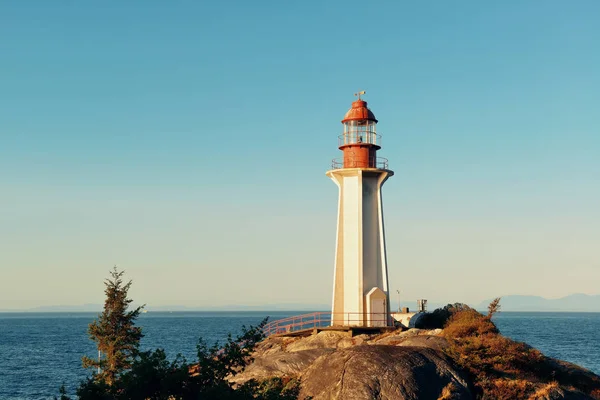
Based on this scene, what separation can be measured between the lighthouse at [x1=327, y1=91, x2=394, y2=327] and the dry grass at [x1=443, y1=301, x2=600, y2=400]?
758cm

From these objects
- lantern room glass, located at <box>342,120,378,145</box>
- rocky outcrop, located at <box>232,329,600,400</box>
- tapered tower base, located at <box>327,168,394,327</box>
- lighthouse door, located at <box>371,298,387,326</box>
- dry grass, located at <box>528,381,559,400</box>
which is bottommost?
dry grass, located at <box>528,381,559,400</box>

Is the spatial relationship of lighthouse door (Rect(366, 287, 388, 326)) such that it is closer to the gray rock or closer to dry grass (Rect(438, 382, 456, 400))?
the gray rock

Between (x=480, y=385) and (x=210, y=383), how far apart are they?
17.1 m

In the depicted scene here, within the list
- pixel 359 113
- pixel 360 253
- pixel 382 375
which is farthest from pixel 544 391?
pixel 359 113

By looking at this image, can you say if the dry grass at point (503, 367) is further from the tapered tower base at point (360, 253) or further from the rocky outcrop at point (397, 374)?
the tapered tower base at point (360, 253)

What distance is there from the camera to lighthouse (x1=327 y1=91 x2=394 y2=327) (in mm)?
42312

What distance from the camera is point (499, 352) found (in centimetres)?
3189

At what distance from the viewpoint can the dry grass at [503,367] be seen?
30719mm

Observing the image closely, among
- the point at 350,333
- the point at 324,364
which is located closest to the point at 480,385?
the point at 324,364

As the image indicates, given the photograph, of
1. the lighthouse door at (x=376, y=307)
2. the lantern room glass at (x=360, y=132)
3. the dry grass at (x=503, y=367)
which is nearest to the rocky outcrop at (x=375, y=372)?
the dry grass at (x=503, y=367)

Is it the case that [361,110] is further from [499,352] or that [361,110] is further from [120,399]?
[120,399]

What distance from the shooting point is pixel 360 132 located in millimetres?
44219

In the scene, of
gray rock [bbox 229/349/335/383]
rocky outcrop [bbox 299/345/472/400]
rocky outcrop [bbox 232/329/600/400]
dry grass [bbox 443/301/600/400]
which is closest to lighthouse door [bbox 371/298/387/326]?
rocky outcrop [bbox 232/329/600/400]

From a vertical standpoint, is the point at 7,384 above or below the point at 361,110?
below
